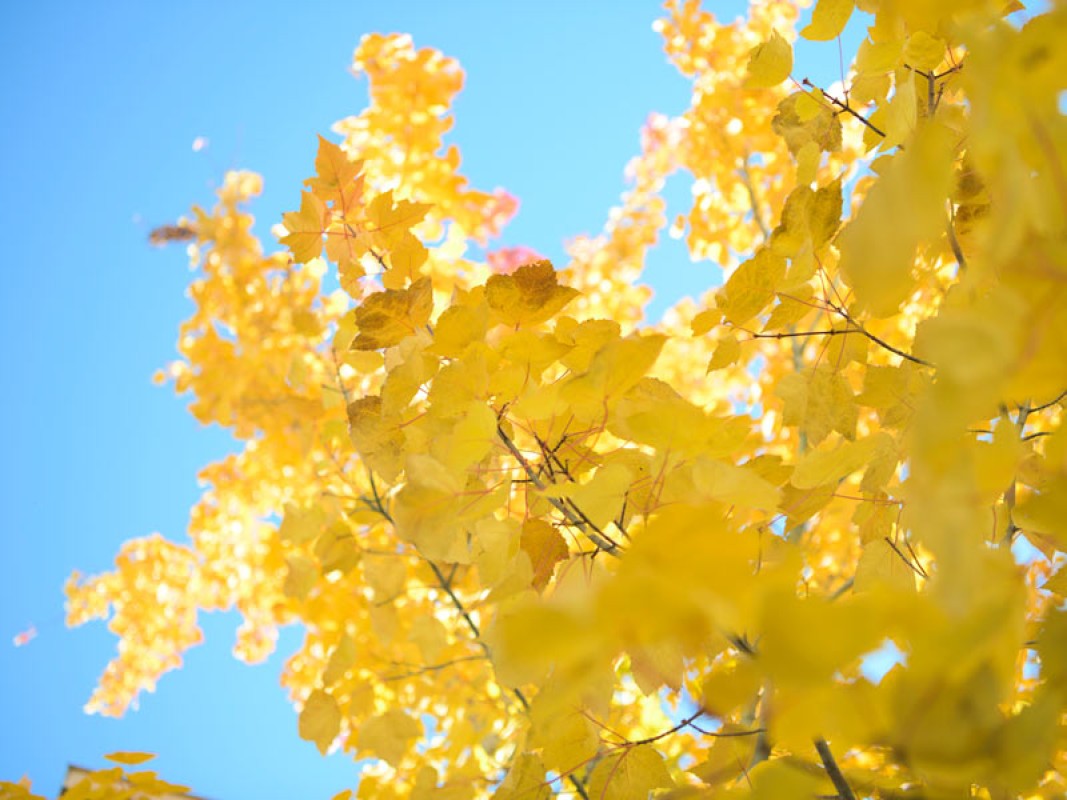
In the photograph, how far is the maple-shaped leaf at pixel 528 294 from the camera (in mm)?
455

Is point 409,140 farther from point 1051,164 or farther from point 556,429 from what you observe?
point 1051,164

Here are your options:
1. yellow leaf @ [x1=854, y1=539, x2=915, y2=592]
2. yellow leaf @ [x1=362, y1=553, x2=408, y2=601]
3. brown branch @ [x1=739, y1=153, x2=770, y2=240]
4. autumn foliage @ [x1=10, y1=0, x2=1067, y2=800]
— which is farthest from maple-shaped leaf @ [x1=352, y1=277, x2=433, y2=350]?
brown branch @ [x1=739, y1=153, x2=770, y2=240]

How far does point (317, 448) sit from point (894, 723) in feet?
5.50

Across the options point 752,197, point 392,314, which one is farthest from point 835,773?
A: point 752,197

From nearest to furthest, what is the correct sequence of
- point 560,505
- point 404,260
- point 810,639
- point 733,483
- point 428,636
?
point 810,639
point 733,483
point 560,505
point 404,260
point 428,636

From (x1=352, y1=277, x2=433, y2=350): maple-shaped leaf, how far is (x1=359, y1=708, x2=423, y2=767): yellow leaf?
41cm

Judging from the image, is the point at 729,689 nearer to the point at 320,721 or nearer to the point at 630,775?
the point at 630,775

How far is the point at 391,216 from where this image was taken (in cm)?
58

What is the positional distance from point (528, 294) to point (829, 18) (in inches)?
11.0

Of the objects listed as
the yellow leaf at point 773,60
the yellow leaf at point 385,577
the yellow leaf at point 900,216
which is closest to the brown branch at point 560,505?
the yellow leaf at point 900,216

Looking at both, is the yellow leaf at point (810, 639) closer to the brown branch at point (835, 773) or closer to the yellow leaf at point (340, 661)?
the brown branch at point (835, 773)

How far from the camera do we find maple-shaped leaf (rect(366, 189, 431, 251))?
22.5 inches

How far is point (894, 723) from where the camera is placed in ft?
0.68


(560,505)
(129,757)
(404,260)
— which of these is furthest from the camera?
(129,757)
